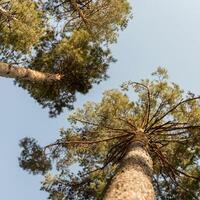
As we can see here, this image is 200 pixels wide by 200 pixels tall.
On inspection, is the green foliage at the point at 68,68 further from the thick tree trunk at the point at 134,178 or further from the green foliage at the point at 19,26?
Result: the thick tree trunk at the point at 134,178

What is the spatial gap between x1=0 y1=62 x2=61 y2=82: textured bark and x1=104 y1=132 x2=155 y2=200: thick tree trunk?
499cm

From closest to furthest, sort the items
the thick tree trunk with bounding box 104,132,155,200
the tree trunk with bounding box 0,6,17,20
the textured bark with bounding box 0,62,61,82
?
1. the thick tree trunk with bounding box 104,132,155,200
2. the tree trunk with bounding box 0,6,17,20
3. the textured bark with bounding box 0,62,61,82

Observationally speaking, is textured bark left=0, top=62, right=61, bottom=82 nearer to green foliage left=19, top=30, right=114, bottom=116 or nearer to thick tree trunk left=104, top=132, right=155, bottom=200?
green foliage left=19, top=30, right=114, bottom=116

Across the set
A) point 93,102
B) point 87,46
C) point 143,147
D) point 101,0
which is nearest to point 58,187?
point 93,102

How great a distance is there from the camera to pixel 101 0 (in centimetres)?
1531

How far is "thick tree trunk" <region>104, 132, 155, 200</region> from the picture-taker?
23.1ft

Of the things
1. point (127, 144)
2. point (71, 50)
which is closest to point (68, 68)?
point (71, 50)

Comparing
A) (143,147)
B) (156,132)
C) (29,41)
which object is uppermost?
(29,41)

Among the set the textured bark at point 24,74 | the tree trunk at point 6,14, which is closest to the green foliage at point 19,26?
the tree trunk at point 6,14

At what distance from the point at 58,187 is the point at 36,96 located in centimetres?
424

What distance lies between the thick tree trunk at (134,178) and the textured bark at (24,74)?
499cm

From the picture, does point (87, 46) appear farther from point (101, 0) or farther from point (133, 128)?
point (133, 128)

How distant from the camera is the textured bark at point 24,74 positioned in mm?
12230

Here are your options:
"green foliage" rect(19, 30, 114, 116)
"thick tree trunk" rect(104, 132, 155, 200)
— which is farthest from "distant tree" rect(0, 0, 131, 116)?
"thick tree trunk" rect(104, 132, 155, 200)
